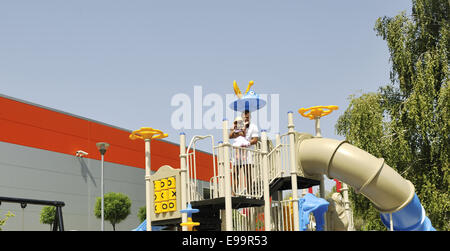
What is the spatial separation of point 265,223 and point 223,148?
5.67 ft

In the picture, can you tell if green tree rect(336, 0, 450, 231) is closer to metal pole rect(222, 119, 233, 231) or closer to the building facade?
metal pole rect(222, 119, 233, 231)

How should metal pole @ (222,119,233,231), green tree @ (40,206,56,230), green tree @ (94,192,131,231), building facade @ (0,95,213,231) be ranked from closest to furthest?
metal pole @ (222,119,233,231), green tree @ (40,206,56,230), building facade @ (0,95,213,231), green tree @ (94,192,131,231)

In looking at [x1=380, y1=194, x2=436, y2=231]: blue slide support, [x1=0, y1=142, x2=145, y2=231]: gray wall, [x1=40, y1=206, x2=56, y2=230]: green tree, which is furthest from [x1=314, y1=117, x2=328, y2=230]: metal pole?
[x1=40, y1=206, x2=56, y2=230]: green tree

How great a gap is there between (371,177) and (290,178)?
5.51 ft

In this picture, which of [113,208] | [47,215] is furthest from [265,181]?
[113,208]

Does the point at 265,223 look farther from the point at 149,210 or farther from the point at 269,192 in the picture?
the point at 149,210

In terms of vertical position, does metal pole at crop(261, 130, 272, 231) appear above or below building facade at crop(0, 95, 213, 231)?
below

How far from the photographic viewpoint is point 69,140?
33.0 m

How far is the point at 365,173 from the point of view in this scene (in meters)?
10.5

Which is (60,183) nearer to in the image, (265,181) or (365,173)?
(265,181)

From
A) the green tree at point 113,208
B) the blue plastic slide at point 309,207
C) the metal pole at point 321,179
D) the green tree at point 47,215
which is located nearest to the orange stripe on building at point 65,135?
the green tree at point 113,208

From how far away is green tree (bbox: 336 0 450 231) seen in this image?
57.4 ft
